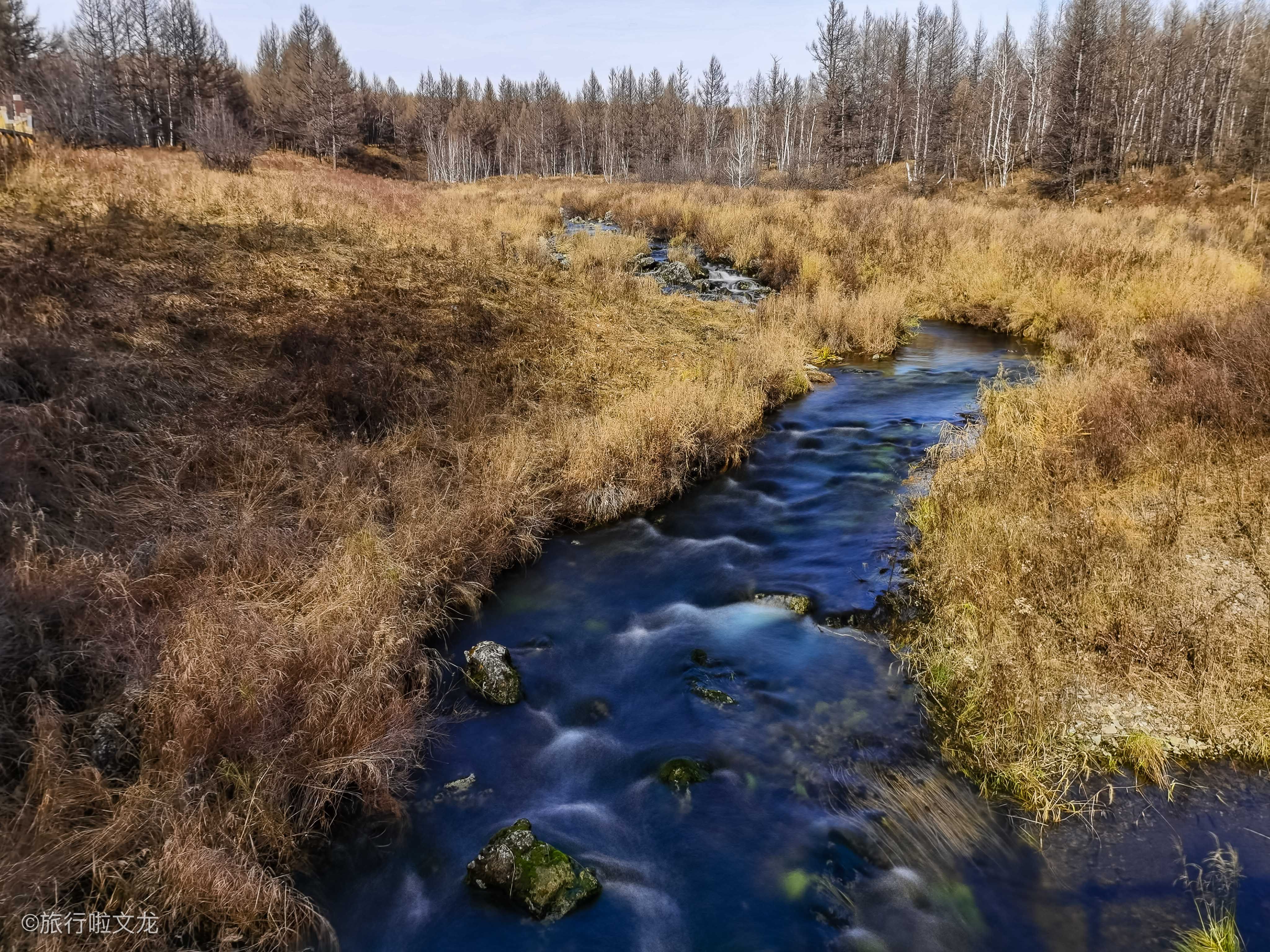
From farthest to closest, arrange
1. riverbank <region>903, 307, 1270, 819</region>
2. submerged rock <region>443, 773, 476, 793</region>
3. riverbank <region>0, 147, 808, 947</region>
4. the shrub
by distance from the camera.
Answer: the shrub < submerged rock <region>443, 773, 476, 793</region> < riverbank <region>903, 307, 1270, 819</region> < riverbank <region>0, 147, 808, 947</region>

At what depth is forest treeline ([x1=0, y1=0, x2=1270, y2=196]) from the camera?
36.4 meters

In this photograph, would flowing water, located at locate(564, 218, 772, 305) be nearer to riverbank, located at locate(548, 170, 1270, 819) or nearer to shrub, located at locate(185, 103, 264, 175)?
riverbank, located at locate(548, 170, 1270, 819)

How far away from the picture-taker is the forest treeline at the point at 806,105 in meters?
36.4

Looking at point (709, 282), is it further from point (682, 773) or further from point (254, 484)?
point (682, 773)

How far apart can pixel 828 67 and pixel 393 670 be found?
56.4 metres

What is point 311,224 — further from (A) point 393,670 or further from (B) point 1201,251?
(B) point 1201,251

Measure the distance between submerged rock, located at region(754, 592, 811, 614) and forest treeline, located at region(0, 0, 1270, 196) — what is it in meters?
23.0

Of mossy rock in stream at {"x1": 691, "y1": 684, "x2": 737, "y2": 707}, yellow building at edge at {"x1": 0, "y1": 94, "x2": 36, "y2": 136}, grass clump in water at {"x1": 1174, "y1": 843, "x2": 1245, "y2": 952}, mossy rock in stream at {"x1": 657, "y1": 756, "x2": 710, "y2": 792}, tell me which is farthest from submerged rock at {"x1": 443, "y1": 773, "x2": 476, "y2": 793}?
yellow building at edge at {"x1": 0, "y1": 94, "x2": 36, "y2": 136}

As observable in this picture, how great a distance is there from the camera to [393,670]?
16.0 feet

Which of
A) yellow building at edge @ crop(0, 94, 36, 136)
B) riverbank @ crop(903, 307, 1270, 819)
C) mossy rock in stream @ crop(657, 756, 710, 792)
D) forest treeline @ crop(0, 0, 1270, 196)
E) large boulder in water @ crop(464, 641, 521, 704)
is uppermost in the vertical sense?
forest treeline @ crop(0, 0, 1270, 196)

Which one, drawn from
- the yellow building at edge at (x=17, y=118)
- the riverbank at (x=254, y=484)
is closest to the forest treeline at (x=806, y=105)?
the yellow building at edge at (x=17, y=118)

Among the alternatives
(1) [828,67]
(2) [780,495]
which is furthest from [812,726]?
(1) [828,67]

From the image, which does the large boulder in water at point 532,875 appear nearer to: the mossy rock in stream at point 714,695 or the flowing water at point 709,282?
the mossy rock in stream at point 714,695

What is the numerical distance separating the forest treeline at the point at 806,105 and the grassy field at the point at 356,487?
15228 millimetres
